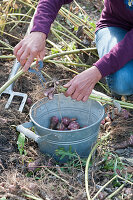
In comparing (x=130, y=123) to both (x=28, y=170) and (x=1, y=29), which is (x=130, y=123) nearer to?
(x=28, y=170)

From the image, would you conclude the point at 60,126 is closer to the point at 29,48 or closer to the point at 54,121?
the point at 54,121

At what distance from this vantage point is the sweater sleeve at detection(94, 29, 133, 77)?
1.56m

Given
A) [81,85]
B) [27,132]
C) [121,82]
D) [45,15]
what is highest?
[45,15]

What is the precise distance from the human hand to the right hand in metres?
0.23

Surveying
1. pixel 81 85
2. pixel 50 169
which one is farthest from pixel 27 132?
pixel 81 85

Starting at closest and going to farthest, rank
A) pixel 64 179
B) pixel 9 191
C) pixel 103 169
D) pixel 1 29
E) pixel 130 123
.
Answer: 1. pixel 9 191
2. pixel 64 179
3. pixel 103 169
4. pixel 130 123
5. pixel 1 29

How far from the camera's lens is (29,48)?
1.48m

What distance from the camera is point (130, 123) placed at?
1.92 m

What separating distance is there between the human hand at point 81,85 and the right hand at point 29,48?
0.74 ft

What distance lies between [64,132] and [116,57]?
50 cm

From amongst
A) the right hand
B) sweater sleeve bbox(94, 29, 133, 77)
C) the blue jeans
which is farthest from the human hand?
the blue jeans

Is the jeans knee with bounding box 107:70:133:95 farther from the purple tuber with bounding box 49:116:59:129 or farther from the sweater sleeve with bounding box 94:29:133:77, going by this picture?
the purple tuber with bounding box 49:116:59:129

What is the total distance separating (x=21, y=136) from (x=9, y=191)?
0.36 m

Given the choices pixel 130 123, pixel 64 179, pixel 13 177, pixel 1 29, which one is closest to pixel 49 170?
pixel 64 179
